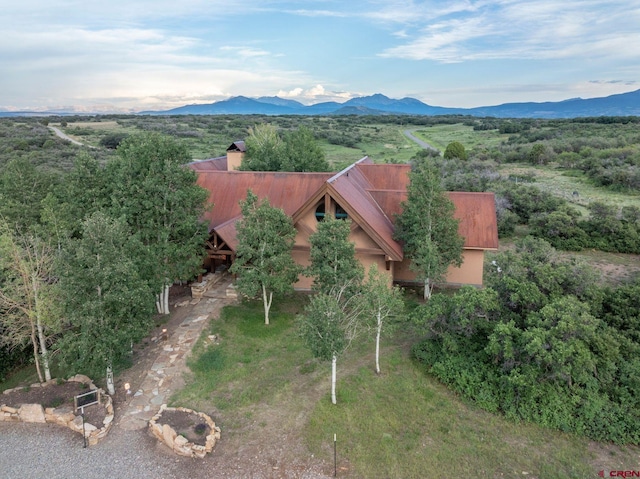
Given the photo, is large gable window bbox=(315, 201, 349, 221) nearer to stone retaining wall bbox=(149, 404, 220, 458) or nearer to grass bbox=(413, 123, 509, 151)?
Result: stone retaining wall bbox=(149, 404, 220, 458)

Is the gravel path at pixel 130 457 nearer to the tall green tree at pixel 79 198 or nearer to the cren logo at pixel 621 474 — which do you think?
the cren logo at pixel 621 474

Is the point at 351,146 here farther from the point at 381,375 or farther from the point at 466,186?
the point at 381,375

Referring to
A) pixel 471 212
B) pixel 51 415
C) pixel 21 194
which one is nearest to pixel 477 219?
pixel 471 212

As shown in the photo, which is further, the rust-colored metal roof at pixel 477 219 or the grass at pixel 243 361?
the rust-colored metal roof at pixel 477 219

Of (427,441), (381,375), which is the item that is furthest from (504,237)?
(427,441)

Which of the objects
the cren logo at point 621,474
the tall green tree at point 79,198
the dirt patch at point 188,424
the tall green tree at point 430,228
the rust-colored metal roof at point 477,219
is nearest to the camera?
the cren logo at point 621,474

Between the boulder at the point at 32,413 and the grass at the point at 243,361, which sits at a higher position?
the grass at the point at 243,361

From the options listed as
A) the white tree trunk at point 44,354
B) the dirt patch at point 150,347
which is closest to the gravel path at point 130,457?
the dirt patch at point 150,347
